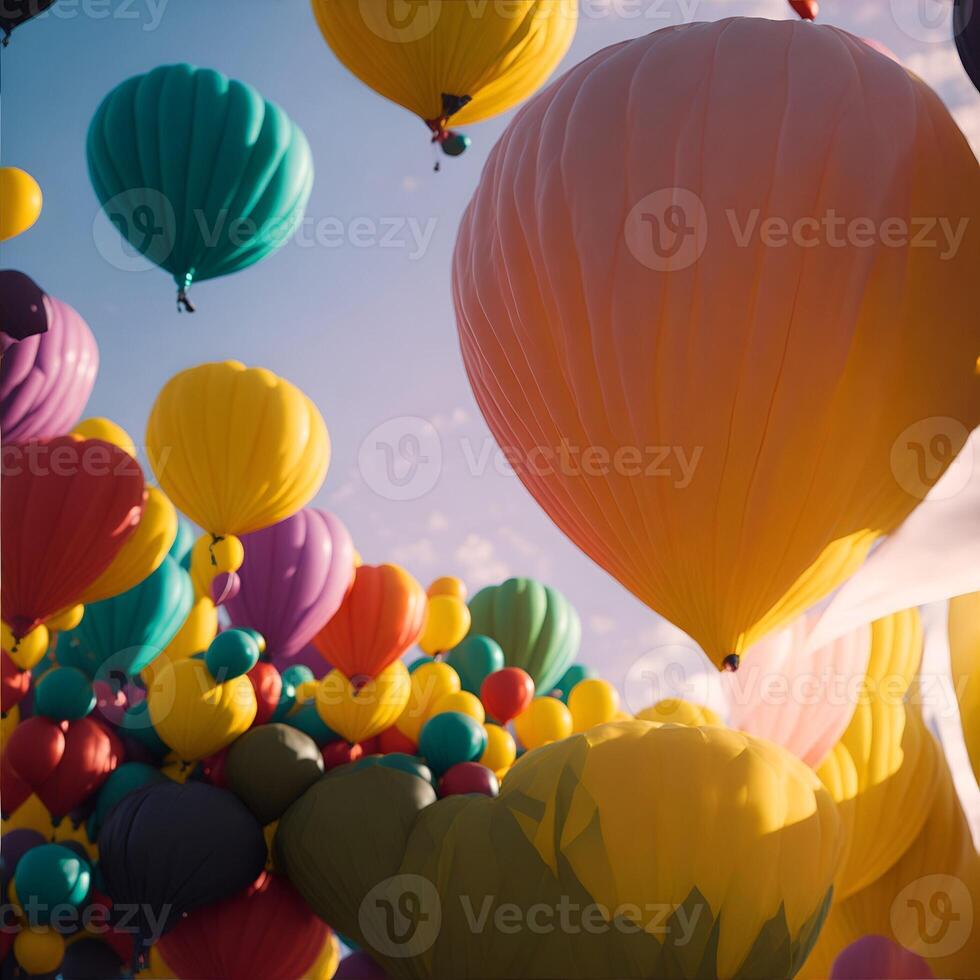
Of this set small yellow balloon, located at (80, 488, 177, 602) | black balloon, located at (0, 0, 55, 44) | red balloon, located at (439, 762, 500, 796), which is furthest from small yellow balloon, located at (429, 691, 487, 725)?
black balloon, located at (0, 0, 55, 44)

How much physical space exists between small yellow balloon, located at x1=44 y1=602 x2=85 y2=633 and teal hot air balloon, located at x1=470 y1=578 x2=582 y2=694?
2.56 metres

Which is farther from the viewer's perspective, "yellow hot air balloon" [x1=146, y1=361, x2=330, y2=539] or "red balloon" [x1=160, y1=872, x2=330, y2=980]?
"yellow hot air balloon" [x1=146, y1=361, x2=330, y2=539]

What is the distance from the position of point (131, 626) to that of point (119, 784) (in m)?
0.76

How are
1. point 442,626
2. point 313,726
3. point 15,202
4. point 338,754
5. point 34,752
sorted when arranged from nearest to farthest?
point 15,202, point 34,752, point 338,754, point 313,726, point 442,626

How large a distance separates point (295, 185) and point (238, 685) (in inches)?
106

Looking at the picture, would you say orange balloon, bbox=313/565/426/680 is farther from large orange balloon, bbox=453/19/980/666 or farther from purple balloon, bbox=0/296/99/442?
large orange balloon, bbox=453/19/980/666

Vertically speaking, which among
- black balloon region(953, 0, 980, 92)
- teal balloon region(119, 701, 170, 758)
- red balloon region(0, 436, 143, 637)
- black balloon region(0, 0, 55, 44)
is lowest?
teal balloon region(119, 701, 170, 758)

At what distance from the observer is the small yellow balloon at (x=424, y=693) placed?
230 inches

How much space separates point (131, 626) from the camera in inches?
221

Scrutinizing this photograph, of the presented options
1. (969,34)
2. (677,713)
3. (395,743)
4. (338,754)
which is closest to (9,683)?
(338,754)

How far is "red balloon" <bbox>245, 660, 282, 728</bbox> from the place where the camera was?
565 cm

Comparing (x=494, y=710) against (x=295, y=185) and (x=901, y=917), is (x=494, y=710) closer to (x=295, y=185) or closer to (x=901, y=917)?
(x=901, y=917)

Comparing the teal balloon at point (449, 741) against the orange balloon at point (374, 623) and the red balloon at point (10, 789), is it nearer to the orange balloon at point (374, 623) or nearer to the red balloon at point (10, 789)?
the orange balloon at point (374, 623)

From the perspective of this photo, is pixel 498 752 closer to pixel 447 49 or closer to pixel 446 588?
pixel 446 588
